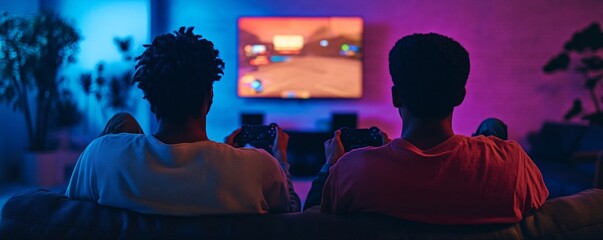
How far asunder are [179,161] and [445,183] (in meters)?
0.63

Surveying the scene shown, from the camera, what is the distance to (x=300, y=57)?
5.37m

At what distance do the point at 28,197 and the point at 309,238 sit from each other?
0.67 m

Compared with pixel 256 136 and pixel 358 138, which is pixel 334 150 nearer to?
pixel 358 138

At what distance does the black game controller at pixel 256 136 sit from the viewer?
1.98m

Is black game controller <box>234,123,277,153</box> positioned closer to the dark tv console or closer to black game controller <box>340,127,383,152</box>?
black game controller <box>340,127,383,152</box>

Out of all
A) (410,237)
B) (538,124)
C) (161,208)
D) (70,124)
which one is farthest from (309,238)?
(538,124)

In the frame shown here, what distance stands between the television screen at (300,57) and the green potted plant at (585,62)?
1.98m

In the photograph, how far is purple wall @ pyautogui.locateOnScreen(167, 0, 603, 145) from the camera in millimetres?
5395

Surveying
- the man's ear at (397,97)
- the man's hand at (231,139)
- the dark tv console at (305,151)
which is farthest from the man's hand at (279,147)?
the dark tv console at (305,151)

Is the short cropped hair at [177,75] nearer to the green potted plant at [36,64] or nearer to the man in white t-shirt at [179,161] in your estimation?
the man in white t-shirt at [179,161]

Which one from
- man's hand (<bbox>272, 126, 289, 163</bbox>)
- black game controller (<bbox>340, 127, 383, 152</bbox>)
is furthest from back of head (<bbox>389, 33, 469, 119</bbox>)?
man's hand (<bbox>272, 126, 289, 163</bbox>)

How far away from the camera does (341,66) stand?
5359 mm

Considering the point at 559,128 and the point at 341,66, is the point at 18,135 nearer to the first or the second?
the point at 341,66

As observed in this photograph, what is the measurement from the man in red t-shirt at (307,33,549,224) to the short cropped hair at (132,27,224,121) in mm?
436
